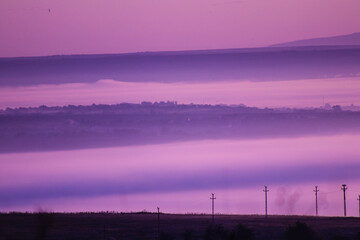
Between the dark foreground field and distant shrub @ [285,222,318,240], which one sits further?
the dark foreground field

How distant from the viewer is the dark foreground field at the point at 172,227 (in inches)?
1816

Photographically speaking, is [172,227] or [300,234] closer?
[300,234]

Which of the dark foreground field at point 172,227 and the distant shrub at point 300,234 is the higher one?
the dark foreground field at point 172,227

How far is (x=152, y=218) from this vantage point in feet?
225

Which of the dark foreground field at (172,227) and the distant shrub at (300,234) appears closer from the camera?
the distant shrub at (300,234)

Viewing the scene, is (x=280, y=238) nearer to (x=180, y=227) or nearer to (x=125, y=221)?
(x=180, y=227)

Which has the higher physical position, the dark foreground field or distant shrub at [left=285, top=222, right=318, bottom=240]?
the dark foreground field

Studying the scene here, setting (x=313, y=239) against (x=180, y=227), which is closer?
(x=313, y=239)

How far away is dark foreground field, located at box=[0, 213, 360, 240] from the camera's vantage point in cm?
4612

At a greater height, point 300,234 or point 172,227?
point 172,227

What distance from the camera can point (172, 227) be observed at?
2365 inches

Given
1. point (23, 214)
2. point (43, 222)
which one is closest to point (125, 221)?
point (23, 214)

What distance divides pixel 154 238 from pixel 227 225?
12932mm

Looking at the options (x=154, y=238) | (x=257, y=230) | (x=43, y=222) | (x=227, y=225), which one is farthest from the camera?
(x=227, y=225)
